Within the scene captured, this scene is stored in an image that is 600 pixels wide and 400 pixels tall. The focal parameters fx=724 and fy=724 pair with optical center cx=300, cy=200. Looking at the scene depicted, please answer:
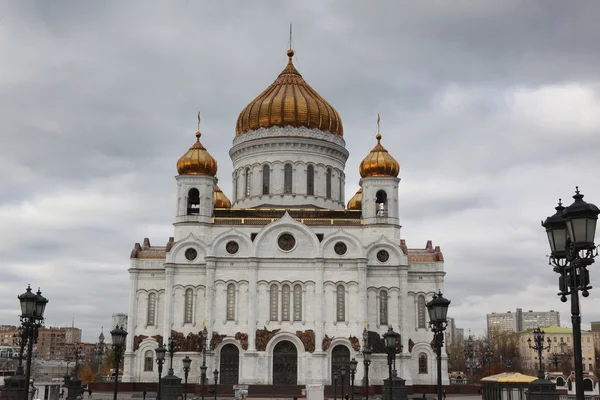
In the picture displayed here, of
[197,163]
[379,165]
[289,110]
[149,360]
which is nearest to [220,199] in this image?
[197,163]

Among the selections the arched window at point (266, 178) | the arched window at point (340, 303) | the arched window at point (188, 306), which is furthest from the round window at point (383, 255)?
the arched window at point (188, 306)

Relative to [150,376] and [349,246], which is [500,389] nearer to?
[349,246]

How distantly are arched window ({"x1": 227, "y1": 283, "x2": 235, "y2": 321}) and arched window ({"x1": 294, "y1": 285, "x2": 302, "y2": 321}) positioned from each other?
3833 mm

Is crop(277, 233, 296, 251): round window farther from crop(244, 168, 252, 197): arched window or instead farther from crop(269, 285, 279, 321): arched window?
crop(244, 168, 252, 197): arched window

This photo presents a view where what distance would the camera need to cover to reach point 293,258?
45.1 meters

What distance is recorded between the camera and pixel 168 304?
146 feet

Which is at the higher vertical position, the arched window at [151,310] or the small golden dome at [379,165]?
the small golden dome at [379,165]

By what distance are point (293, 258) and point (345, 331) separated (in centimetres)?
548

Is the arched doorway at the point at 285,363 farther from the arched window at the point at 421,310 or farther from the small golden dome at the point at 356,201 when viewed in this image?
the small golden dome at the point at 356,201

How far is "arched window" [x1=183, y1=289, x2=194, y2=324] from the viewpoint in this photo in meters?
44.8

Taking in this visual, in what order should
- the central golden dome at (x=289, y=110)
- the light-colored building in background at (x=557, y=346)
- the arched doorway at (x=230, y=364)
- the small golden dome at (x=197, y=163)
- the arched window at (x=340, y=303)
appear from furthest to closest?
the light-colored building in background at (x=557, y=346)
the central golden dome at (x=289, y=110)
the small golden dome at (x=197, y=163)
the arched window at (x=340, y=303)
the arched doorway at (x=230, y=364)

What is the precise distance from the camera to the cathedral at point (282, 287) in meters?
43.9

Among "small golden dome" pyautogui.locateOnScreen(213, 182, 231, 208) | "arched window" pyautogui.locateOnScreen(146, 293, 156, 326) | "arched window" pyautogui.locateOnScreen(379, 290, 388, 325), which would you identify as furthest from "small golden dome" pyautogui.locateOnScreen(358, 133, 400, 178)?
"arched window" pyautogui.locateOnScreen(146, 293, 156, 326)

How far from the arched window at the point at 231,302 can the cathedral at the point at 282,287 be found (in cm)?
6
